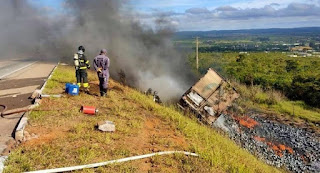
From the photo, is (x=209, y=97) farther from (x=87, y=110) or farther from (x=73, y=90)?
(x=87, y=110)

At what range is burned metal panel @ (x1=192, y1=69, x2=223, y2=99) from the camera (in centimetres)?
1206

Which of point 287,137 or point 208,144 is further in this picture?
point 287,137

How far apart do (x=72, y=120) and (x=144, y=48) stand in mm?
12764

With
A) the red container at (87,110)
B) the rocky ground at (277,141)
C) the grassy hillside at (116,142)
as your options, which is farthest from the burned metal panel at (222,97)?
the red container at (87,110)

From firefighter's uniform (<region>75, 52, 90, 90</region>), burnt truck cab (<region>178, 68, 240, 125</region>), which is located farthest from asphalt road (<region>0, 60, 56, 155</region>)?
burnt truck cab (<region>178, 68, 240, 125</region>)

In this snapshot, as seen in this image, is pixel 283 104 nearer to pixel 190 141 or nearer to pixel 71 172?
pixel 190 141

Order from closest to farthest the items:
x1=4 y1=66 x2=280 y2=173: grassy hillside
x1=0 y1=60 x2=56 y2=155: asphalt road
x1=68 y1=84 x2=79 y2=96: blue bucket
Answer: x1=4 y1=66 x2=280 y2=173: grassy hillside → x1=0 y1=60 x2=56 y2=155: asphalt road → x1=68 y1=84 x2=79 y2=96: blue bucket

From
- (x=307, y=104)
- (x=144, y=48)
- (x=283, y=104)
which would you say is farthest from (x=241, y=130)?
(x=307, y=104)

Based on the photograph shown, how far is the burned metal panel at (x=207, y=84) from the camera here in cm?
1206

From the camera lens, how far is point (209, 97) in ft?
39.7

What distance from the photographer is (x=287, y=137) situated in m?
14.2

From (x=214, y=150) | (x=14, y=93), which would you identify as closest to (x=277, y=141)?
(x=214, y=150)

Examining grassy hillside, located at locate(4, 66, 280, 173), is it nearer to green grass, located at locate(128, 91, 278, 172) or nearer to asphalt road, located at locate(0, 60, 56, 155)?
green grass, located at locate(128, 91, 278, 172)

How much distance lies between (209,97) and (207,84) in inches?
23.0
